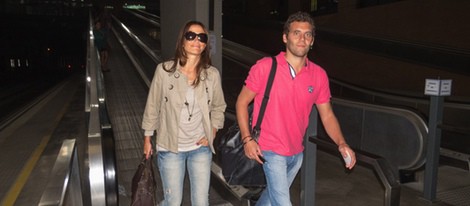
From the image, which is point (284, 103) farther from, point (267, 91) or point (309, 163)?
point (309, 163)

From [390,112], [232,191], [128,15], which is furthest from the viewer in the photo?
[128,15]

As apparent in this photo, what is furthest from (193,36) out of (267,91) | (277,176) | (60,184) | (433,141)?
(433,141)

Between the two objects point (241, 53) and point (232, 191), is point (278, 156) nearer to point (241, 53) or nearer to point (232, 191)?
point (232, 191)

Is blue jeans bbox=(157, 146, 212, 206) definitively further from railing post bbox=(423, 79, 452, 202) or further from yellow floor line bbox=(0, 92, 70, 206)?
yellow floor line bbox=(0, 92, 70, 206)

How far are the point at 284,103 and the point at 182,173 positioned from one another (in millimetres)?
843

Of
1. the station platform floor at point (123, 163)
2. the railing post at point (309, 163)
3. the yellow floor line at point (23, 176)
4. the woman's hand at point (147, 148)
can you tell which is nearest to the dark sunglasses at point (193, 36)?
the woman's hand at point (147, 148)

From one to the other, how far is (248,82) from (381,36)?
11.1 metres

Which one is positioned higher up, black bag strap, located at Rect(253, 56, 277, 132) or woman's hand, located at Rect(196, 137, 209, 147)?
black bag strap, located at Rect(253, 56, 277, 132)

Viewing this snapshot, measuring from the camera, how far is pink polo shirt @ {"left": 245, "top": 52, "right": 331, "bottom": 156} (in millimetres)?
2402

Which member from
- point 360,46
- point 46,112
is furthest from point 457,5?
point 46,112

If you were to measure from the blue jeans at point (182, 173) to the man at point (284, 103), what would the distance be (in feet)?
1.34

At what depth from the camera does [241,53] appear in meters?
12.2

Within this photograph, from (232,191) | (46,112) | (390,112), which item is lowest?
(46,112)

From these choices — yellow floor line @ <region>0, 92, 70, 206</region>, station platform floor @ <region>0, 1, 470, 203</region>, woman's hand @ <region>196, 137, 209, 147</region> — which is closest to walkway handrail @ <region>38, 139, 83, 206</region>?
woman's hand @ <region>196, 137, 209, 147</region>
